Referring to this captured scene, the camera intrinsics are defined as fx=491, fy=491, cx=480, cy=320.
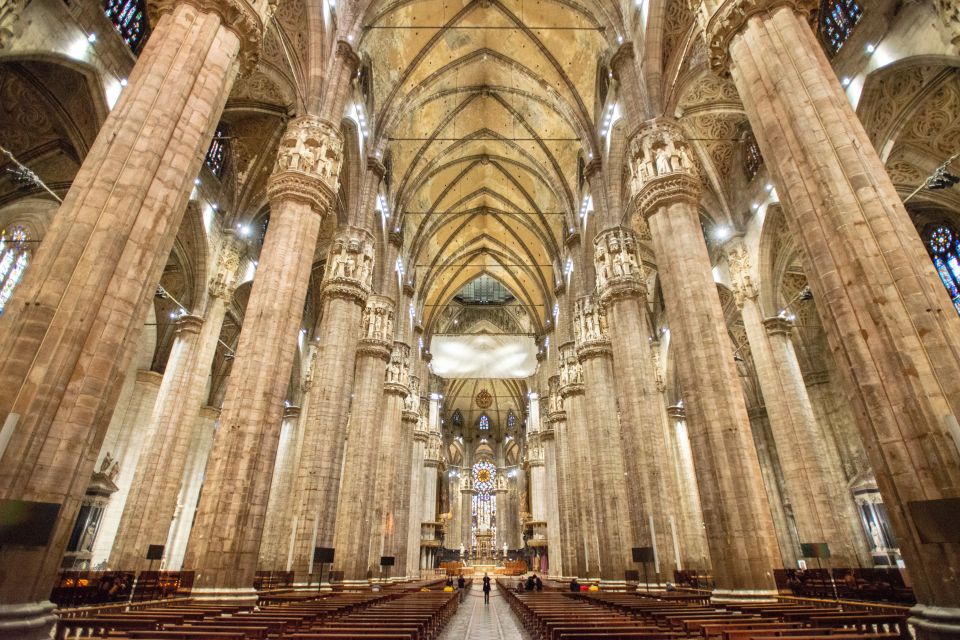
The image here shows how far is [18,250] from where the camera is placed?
15812 mm

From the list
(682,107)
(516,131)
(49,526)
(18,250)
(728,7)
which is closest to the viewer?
(49,526)

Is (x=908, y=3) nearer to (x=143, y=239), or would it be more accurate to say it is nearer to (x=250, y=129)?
(x=143, y=239)

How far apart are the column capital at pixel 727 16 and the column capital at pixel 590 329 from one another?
13098 mm

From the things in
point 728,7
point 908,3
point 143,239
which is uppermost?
point 908,3

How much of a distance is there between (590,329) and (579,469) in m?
6.61

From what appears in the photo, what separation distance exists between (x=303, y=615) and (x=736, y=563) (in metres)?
7.33

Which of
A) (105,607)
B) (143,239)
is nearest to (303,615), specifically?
(105,607)

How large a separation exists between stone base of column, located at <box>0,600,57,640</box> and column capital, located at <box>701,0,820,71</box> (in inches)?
438

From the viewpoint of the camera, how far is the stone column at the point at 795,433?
14195mm

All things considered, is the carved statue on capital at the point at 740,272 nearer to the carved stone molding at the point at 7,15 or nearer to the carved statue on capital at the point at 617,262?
the carved statue on capital at the point at 617,262

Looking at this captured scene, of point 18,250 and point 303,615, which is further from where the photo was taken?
point 18,250

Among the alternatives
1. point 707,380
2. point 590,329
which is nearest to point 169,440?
point 707,380

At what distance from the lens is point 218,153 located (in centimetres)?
1852

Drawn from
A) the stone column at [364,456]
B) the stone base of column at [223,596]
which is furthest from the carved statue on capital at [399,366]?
the stone base of column at [223,596]
